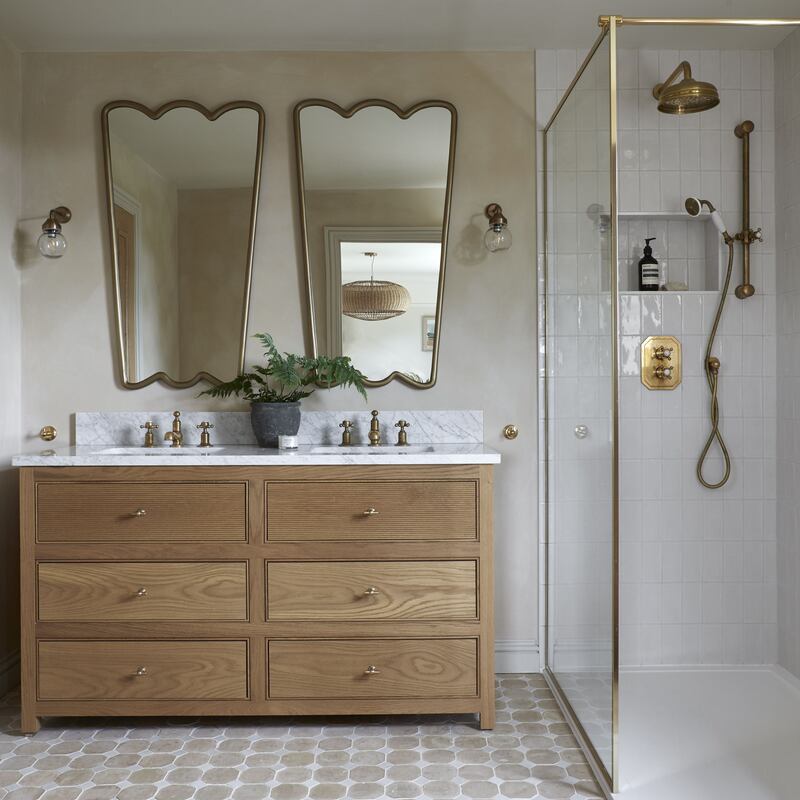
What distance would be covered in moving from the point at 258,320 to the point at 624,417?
1.43 metres

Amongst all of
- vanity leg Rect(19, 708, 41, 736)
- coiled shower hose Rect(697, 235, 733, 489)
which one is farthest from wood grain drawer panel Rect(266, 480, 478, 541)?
coiled shower hose Rect(697, 235, 733, 489)

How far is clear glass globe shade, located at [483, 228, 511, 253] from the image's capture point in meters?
2.82

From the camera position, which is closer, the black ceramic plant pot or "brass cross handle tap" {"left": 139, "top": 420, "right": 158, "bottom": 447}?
the black ceramic plant pot

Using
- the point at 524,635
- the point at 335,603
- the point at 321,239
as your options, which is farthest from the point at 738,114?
the point at 335,603

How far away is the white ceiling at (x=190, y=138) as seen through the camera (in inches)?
113

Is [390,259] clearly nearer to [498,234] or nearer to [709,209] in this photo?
[498,234]

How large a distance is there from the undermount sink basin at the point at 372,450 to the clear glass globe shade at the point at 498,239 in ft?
2.54

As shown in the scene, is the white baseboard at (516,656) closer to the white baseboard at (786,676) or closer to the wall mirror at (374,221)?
the white baseboard at (786,676)

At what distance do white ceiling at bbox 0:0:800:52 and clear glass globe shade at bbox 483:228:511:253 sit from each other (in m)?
0.70

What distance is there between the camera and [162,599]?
2391 millimetres

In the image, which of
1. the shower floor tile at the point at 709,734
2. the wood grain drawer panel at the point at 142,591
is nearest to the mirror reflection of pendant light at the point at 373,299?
the wood grain drawer panel at the point at 142,591

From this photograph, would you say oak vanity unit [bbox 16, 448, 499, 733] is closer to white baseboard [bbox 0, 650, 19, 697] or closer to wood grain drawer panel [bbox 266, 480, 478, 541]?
wood grain drawer panel [bbox 266, 480, 478, 541]

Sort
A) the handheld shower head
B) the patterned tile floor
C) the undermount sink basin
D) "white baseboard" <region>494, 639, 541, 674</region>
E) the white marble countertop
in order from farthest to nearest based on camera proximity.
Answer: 1. "white baseboard" <region>494, 639, 541, 674</region>
2. the handheld shower head
3. the undermount sink basin
4. the white marble countertop
5. the patterned tile floor

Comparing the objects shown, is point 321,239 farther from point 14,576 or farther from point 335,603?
point 14,576
